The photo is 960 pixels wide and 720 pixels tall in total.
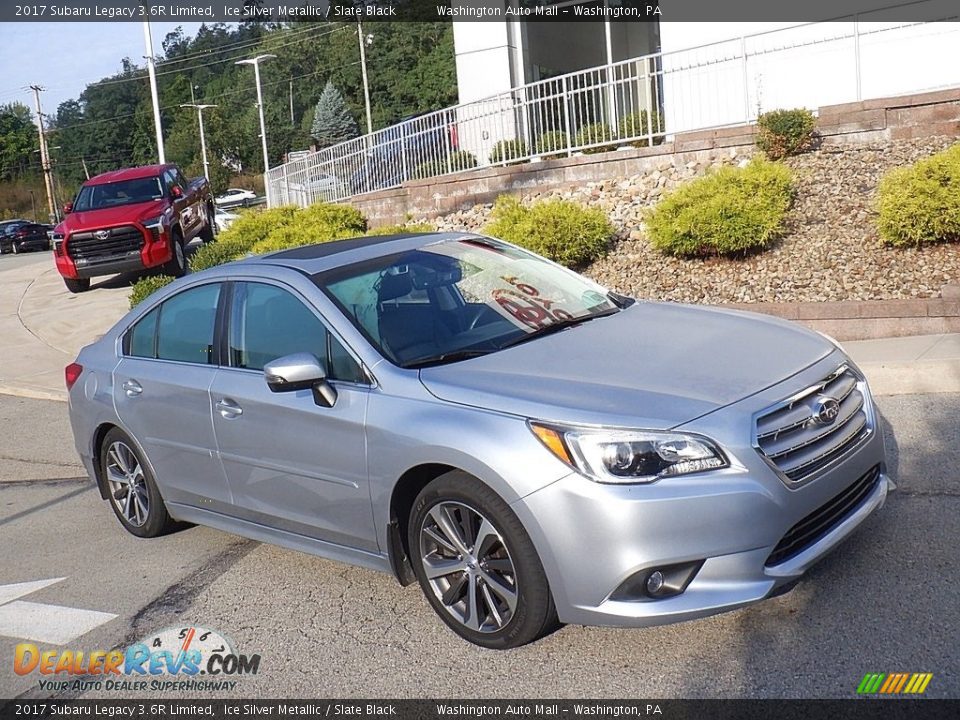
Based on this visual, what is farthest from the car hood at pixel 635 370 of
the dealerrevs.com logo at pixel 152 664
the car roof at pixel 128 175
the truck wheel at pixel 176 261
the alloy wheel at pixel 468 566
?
the car roof at pixel 128 175

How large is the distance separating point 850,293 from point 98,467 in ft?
21.8

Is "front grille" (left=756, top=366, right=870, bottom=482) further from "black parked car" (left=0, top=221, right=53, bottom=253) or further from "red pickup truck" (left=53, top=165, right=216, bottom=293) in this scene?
"black parked car" (left=0, top=221, right=53, bottom=253)

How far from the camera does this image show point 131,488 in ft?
20.9

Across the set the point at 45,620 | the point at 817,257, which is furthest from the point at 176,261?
the point at 45,620

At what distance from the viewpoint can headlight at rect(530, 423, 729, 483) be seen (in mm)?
3918

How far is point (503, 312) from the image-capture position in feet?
17.0

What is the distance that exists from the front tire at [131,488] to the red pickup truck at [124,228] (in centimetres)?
1212

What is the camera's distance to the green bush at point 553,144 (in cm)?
1625

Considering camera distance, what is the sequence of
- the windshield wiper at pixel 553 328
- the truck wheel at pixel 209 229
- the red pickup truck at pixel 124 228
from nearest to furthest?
the windshield wiper at pixel 553 328 < the red pickup truck at pixel 124 228 < the truck wheel at pixel 209 229

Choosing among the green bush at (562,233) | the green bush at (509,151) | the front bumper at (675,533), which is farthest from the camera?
the green bush at (509,151)

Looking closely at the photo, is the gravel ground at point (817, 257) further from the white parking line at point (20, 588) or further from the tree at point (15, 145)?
the tree at point (15, 145)

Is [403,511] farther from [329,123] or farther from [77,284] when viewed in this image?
[329,123]

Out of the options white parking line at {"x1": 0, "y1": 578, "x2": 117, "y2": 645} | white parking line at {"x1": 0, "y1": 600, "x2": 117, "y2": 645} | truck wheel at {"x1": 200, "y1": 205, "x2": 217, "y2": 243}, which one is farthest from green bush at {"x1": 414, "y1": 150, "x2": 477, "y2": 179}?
white parking line at {"x1": 0, "y1": 600, "x2": 117, "y2": 645}

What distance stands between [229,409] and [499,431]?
5.84ft
